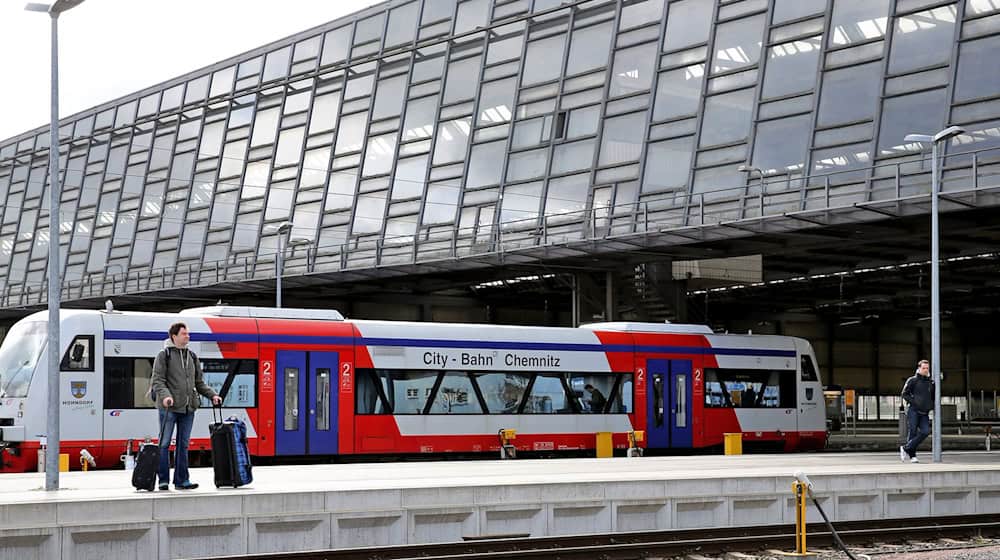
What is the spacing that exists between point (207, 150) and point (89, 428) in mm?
27330


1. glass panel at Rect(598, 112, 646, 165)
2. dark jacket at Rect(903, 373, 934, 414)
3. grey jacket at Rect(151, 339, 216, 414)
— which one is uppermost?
glass panel at Rect(598, 112, 646, 165)

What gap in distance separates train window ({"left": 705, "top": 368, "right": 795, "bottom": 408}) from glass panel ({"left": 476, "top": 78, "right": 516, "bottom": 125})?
11.5m

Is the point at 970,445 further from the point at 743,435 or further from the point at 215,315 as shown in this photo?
the point at 215,315

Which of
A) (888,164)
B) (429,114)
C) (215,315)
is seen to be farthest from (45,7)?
(429,114)

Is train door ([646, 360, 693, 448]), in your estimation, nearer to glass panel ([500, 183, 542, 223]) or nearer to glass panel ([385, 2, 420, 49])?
glass panel ([500, 183, 542, 223])

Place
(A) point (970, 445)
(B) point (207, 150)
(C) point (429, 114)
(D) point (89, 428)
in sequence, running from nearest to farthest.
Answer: (D) point (89, 428) < (C) point (429, 114) < (A) point (970, 445) < (B) point (207, 150)

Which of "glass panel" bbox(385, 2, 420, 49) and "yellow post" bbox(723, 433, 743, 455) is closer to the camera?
"yellow post" bbox(723, 433, 743, 455)

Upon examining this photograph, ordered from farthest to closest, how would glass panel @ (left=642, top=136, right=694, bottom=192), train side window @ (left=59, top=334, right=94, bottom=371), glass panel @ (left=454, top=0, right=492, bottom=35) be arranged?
glass panel @ (left=454, top=0, right=492, bottom=35) → glass panel @ (left=642, top=136, right=694, bottom=192) → train side window @ (left=59, top=334, right=94, bottom=371)

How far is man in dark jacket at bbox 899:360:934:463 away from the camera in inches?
918

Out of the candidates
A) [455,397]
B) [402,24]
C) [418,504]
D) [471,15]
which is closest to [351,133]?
[402,24]

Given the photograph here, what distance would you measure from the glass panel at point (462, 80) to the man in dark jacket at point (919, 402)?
65.7 ft

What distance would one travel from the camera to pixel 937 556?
15328 mm

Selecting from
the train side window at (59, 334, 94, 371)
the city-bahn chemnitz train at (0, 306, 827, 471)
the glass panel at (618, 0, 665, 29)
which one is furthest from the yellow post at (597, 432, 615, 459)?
the glass panel at (618, 0, 665, 29)

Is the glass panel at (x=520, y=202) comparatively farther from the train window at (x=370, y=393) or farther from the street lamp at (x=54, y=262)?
the street lamp at (x=54, y=262)
